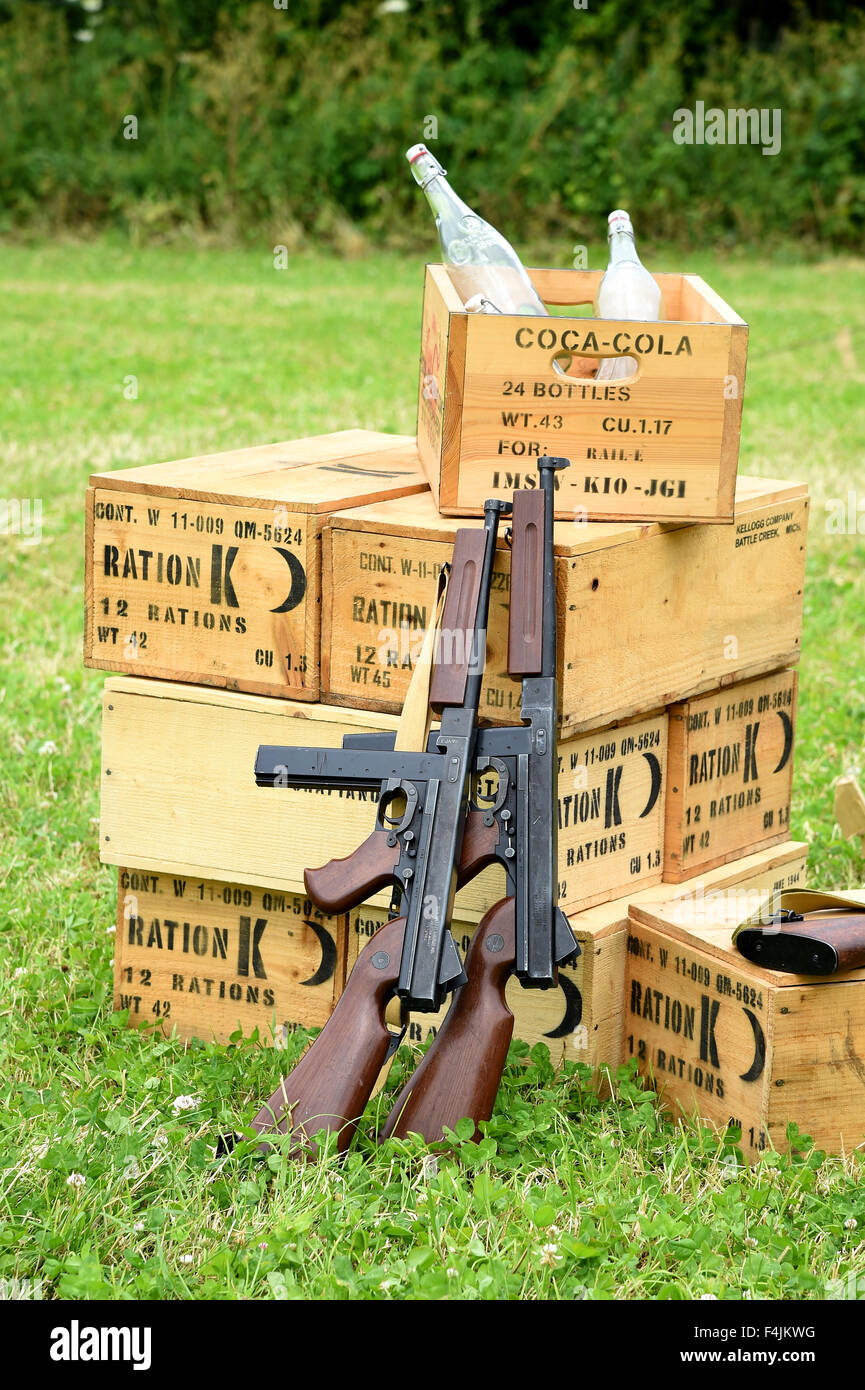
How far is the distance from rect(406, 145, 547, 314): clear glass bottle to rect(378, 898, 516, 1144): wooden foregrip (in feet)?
4.71

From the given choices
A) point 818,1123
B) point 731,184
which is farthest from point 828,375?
point 818,1123

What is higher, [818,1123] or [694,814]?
[694,814]

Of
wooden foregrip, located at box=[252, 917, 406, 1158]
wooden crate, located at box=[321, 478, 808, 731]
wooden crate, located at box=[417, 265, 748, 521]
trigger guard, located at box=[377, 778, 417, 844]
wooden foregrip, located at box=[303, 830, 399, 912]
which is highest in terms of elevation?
wooden crate, located at box=[417, 265, 748, 521]

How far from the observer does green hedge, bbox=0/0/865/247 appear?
55.9 ft

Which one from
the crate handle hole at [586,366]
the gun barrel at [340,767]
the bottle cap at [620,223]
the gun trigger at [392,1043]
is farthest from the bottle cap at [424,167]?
the gun trigger at [392,1043]

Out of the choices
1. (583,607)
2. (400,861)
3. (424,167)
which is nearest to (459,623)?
(583,607)

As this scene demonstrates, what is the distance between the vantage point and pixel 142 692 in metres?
3.42

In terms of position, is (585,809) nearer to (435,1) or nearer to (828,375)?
(828,375)

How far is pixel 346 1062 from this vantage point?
2.81 m

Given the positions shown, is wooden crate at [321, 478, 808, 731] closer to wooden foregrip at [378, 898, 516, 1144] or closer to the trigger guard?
the trigger guard

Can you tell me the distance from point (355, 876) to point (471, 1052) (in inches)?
15.0

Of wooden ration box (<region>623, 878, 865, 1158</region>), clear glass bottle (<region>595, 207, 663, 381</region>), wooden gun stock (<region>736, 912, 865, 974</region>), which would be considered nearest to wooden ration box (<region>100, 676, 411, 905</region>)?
wooden ration box (<region>623, 878, 865, 1158</region>)

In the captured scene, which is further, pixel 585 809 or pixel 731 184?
pixel 731 184

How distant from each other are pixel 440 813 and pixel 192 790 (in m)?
0.74
